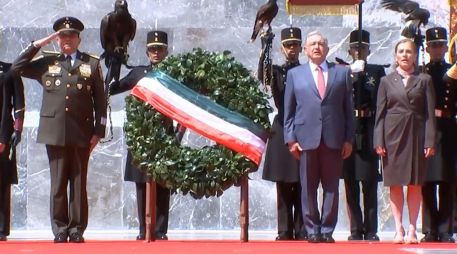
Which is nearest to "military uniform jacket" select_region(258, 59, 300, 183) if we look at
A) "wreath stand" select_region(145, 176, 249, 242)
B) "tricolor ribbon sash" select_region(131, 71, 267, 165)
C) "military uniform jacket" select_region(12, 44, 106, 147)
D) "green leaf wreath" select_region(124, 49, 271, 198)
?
"green leaf wreath" select_region(124, 49, 271, 198)

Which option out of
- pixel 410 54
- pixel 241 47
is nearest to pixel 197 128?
pixel 410 54

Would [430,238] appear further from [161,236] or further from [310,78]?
[161,236]

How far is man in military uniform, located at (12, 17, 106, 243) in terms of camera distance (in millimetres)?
11633

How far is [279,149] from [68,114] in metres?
2.18

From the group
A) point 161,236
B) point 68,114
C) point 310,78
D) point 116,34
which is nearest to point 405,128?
point 310,78

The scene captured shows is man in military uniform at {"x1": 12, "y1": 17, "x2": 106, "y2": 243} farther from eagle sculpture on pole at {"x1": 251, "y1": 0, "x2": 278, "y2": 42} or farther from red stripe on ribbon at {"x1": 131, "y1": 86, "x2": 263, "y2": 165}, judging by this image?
eagle sculpture on pole at {"x1": 251, "y1": 0, "x2": 278, "y2": 42}

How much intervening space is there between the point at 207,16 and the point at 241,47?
1.83 ft

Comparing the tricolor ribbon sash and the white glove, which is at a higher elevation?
the white glove

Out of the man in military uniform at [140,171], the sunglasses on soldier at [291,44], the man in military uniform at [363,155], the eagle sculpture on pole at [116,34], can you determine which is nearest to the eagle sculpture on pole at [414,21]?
the man in military uniform at [363,155]

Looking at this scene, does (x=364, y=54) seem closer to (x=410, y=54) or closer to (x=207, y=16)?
(x=410, y=54)

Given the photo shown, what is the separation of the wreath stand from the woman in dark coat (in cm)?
123

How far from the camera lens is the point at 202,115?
1139 centimetres

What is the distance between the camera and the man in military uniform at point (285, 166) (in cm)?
1243

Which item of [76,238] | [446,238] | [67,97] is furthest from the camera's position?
[446,238]
